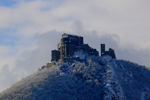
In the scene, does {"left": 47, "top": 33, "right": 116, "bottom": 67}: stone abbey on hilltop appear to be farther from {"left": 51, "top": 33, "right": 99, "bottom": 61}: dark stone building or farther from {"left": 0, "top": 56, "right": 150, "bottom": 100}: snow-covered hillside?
{"left": 0, "top": 56, "right": 150, "bottom": 100}: snow-covered hillside

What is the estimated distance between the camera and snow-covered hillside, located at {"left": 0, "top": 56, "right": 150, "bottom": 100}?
538ft

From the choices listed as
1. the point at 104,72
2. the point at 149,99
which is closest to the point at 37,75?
the point at 104,72

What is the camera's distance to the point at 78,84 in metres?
179

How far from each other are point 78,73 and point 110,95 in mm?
18199

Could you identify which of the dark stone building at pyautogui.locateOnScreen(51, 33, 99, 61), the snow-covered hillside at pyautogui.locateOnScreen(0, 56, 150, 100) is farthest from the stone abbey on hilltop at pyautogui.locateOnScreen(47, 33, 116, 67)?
the snow-covered hillside at pyautogui.locateOnScreen(0, 56, 150, 100)

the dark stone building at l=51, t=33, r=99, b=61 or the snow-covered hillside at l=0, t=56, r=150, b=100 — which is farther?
the dark stone building at l=51, t=33, r=99, b=61

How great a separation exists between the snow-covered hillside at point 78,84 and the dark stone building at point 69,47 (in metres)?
5.74

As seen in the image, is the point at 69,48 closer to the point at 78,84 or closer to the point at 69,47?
the point at 69,47

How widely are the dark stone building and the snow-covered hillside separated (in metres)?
5.74

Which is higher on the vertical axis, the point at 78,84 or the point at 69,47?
the point at 69,47

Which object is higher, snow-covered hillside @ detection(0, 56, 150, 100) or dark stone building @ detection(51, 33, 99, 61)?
dark stone building @ detection(51, 33, 99, 61)

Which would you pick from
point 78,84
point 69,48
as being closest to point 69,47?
point 69,48

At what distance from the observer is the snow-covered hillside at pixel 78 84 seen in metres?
164

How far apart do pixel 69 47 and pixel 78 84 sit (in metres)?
20.1
